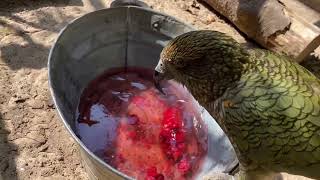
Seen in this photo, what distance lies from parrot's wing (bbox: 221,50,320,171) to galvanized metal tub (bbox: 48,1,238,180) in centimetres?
54

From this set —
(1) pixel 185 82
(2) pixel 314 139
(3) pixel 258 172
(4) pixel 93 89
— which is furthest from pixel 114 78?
(2) pixel 314 139

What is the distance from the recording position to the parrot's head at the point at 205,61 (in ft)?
6.58

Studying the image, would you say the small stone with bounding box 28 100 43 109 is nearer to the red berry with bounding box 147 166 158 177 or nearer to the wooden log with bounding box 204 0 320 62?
the red berry with bounding box 147 166 158 177

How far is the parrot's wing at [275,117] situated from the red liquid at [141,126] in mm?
682

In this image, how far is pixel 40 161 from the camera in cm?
282

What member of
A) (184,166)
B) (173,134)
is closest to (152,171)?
(184,166)

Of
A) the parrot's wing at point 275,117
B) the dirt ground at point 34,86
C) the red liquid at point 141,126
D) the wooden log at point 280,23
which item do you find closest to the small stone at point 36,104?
the dirt ground at point 34,86

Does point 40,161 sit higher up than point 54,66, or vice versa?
point 54,66

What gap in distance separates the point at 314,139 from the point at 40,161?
166cm

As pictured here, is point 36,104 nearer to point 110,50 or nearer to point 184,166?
point 110,50

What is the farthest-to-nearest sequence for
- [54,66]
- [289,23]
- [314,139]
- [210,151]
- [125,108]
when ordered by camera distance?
1. [289,23]
2. [125,108]
3. [210,151]
4. [54,66]
5. [314,139]

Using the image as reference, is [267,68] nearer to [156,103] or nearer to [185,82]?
[185,82]

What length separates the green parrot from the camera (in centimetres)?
201

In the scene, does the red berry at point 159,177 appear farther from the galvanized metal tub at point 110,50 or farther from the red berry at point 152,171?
the galvanized metal tub at point 110,50
